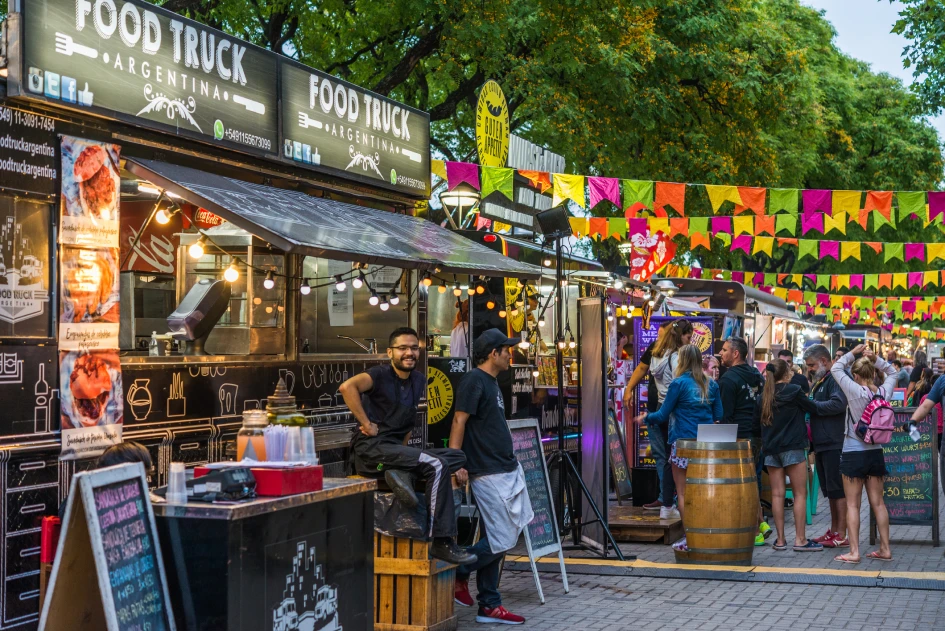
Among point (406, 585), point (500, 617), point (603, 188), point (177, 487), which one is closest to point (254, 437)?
point (177, 487)

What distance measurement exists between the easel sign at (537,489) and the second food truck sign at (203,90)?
2728 millimetres

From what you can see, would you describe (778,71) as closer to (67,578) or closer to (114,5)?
(114,5)

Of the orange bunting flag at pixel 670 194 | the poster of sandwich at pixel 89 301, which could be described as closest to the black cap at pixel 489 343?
the poster of sandwich at pixel 89 301

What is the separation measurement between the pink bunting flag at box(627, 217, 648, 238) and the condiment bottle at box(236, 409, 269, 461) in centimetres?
1561

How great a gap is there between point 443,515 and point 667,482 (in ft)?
17.4

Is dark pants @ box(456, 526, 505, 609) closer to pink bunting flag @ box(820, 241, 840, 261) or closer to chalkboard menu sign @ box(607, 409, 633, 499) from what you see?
chalkboard menu sign @ box(607, 409, 633, 499)

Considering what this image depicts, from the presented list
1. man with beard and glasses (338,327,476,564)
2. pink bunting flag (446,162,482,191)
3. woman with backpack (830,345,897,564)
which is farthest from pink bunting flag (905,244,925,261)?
man with beard and glasses (338,327,476,564)

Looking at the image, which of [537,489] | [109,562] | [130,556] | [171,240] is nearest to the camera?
[109,562]

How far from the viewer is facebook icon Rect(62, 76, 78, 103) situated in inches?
259

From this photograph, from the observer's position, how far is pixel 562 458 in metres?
10.0

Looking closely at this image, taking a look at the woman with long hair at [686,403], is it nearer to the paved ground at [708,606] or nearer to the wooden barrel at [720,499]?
the wooden barrel at [720,499]

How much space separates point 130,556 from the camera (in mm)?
4906

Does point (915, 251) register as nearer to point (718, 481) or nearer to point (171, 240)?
point (718, 481)

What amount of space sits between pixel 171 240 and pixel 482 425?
4103 millimetres
